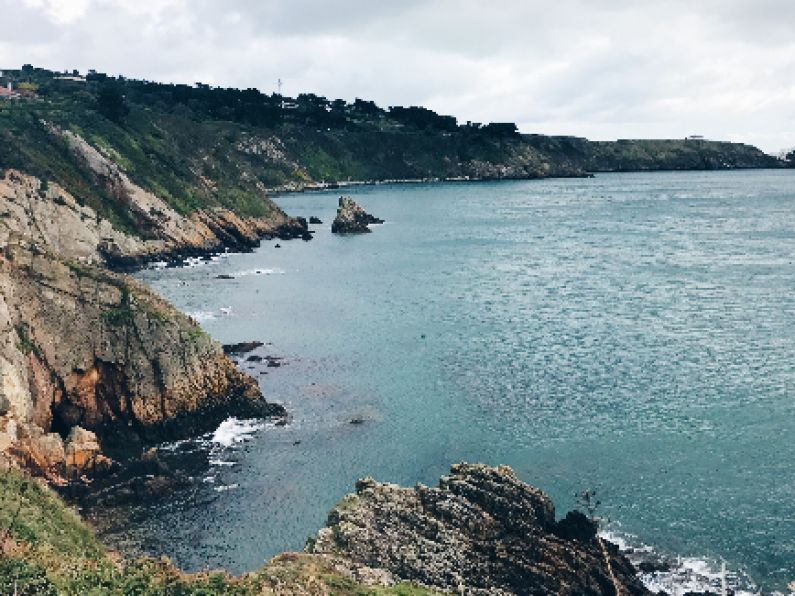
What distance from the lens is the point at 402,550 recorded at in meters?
35.4

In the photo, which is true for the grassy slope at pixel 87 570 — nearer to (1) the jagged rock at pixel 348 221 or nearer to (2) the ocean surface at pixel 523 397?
(2) the ocean surface at pixel 523 397

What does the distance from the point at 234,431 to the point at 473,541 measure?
2466cm

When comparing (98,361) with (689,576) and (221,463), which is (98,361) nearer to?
(221,463)

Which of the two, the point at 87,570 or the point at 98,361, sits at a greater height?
the point at 98,361

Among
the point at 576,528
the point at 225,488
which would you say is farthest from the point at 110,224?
the point at 576,528

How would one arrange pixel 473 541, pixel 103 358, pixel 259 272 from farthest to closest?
pixel 259 272 → pixel 103 358 → pixel 473 541

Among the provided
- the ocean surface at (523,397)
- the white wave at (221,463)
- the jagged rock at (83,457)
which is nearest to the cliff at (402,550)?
the ocean surface at (523,397)

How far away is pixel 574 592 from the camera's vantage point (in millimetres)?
36156

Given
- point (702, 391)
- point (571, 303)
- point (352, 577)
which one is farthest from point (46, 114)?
point (352, 577)

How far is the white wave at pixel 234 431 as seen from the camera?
54875 millimetres

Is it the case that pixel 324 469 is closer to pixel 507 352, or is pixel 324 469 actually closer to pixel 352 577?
pixel 352 577

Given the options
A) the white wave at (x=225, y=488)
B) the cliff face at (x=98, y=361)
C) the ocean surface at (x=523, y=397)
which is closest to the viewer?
the ocean surface at (x=523, y=397)

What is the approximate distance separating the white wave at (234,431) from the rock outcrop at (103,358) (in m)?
0.74

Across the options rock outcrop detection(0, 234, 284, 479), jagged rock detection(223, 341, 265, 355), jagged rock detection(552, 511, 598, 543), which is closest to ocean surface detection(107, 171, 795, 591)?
jagged rock detection(223, 341, 265, 355)
